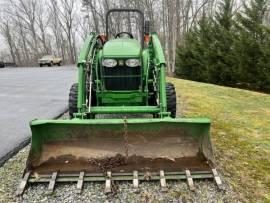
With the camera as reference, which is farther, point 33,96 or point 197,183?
point 33,96

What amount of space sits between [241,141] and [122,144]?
224cm

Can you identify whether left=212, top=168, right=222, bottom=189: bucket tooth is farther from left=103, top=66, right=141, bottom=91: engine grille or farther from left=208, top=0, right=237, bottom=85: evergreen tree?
left=208, top=0, right=237, bottom=85: evergreen tree

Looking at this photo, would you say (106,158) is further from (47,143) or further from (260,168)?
(260,168)

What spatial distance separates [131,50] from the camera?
4777 millimetres

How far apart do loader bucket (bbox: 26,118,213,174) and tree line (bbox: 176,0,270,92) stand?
1161 centimetres

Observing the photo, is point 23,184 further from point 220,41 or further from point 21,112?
point 220,41

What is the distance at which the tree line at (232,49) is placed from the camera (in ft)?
47.6

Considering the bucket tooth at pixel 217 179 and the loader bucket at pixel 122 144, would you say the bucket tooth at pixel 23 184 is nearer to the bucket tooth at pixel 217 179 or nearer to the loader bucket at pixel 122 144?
the loader bucket at pixel 122 144

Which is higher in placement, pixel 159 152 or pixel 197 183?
pixel 159 152

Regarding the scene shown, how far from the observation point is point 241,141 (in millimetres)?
4879

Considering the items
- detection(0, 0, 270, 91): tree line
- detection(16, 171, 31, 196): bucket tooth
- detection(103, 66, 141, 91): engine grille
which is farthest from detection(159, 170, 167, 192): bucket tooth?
detection(0, 0, 270, 91): tree line

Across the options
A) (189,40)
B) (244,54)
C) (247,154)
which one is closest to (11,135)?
(247,154)

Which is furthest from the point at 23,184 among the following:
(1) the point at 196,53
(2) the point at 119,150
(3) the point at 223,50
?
(1) the point at 196,53

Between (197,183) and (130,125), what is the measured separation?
3.18 ft
